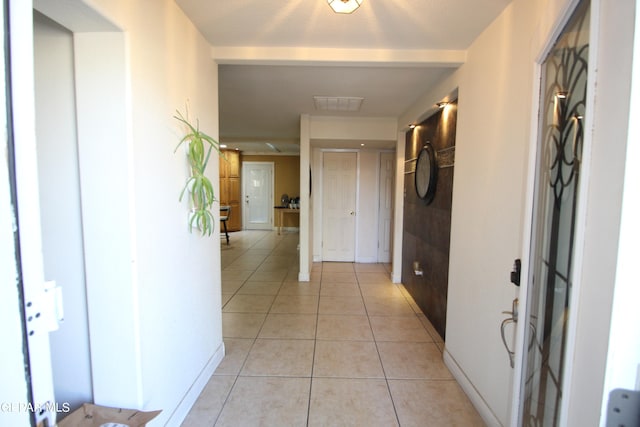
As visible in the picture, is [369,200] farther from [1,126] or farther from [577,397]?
[1,126]

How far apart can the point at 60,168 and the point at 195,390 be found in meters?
1.48

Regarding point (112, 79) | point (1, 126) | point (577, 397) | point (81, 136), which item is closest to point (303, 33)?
point (112, 79)

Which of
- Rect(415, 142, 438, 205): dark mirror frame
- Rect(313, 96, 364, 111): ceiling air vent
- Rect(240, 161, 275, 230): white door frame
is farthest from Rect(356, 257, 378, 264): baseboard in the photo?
Rect(240, 161, 275, 230): white door frame

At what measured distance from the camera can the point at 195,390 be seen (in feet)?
6.17

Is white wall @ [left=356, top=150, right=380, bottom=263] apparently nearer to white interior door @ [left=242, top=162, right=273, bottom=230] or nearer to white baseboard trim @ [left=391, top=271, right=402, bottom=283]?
white baseboard trim @ [left=391, top=271, right=402, bottom=283]

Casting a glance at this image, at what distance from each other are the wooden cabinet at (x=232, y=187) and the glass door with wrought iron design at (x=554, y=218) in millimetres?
8165

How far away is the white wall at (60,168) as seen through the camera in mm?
1242

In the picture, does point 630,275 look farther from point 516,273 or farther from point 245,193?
point 245,193

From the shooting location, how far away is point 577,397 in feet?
2.33

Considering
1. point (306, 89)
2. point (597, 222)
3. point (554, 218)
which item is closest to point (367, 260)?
point (306, 89)

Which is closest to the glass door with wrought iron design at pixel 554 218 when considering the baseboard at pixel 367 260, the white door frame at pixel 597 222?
the white door frame at pixel 597 222

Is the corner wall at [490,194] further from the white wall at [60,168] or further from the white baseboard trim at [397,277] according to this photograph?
the white baseboard trim at [397,277]

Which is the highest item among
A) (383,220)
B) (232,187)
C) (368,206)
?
(232,187)

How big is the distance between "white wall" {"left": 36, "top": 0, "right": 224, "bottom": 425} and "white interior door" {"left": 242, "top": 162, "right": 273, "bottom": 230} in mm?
7682
